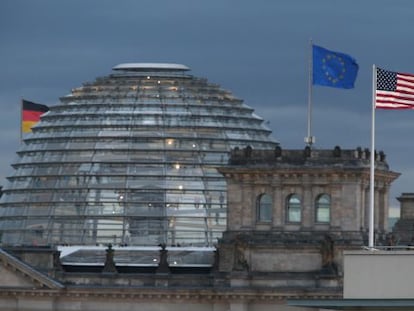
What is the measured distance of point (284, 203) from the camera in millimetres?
138625

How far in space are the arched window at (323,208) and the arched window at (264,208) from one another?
2.41 metres

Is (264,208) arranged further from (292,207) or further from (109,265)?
(109,265)

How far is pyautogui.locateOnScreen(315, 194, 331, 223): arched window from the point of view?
452 ft

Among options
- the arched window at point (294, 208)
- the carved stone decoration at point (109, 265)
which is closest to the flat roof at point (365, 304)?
the arched window at point (294, 208)

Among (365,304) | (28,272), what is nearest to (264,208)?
(28,272)

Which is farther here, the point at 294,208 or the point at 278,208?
the point at 294,208

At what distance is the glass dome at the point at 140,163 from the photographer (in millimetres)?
192125

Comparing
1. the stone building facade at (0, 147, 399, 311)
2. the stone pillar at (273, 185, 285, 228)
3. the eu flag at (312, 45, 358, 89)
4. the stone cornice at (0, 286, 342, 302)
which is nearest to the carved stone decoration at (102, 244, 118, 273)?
the stone building facade at (0, 147, 399, 311)

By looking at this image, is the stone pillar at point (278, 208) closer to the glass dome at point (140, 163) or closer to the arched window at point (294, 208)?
the arched window at point (294, 208)

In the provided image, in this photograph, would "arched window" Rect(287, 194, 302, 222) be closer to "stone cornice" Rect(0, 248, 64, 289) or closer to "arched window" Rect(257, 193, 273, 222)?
"arched window" Rect(257, 193, 273, 222)

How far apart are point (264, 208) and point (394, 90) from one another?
45.1 metres

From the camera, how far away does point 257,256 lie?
448 ft

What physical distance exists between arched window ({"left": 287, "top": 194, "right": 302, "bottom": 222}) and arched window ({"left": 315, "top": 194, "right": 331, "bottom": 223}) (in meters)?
0.96

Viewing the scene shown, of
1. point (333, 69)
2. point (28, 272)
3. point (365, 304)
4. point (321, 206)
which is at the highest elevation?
point (333, 69)
